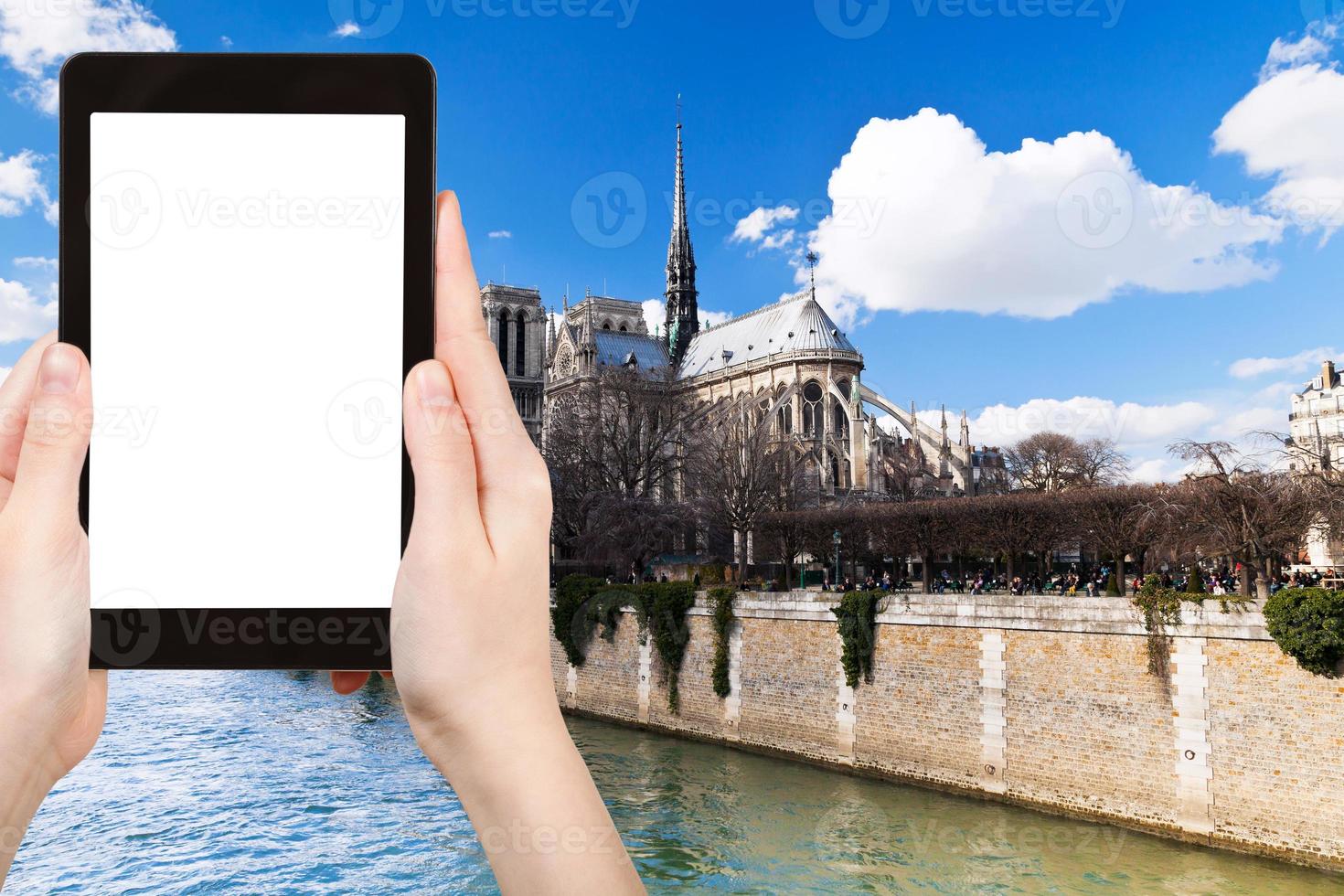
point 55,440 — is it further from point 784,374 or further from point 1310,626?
point 784,374

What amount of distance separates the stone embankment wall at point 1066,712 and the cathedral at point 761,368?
724 inches

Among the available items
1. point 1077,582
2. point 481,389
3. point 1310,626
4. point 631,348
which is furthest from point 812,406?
point 481,389

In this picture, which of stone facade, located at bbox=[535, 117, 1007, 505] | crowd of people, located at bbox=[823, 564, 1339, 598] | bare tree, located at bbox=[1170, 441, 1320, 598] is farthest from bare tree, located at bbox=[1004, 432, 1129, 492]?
bare tree, located at bbox=[1170, 441, 1320, 598]

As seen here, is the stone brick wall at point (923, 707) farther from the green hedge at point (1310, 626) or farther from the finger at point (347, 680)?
the finger at point (347, 680)

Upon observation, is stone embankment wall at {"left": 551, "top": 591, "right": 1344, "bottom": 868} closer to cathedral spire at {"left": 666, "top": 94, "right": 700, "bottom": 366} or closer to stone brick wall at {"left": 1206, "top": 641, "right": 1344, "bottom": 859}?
stone brick wall at {"left": 1206, "top": 641, "right": 1344, "bottom": 859}

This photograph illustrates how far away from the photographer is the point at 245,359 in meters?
1.28

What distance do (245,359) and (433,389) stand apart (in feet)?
1.11

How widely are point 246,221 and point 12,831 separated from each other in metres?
0.77

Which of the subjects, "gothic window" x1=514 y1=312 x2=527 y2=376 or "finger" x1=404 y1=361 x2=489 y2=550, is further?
"gothic window" x1=514 y1=312 x2=527 y2=376

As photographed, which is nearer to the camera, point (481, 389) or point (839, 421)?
point (481, 389)

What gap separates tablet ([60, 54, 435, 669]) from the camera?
48.9 inches

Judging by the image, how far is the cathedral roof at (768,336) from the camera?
53.2 meters

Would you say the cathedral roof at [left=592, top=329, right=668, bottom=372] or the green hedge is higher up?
the cathedral roof at [left=592, top=329, right=668, bottom=372]

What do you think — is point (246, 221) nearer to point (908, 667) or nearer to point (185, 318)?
point (185, 318)
